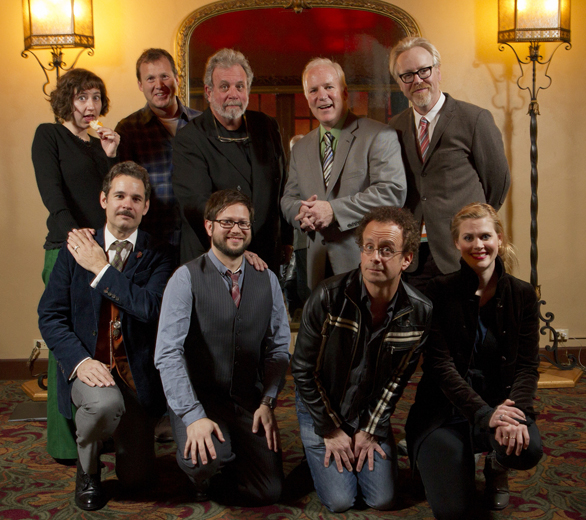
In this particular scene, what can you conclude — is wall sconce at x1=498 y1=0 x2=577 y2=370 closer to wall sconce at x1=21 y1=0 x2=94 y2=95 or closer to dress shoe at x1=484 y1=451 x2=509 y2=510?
dress shoe at x1=484 y1=451 x2=509 y2=510

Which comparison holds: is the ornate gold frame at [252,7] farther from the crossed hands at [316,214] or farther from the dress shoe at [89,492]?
the dress shoe at [89,492]

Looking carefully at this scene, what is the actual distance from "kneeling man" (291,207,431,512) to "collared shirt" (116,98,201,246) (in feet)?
3.27

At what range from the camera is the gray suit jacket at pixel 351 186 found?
242cm

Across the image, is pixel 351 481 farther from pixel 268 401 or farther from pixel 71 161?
pixel 71 161

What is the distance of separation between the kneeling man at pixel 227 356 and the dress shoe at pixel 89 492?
319 millimetres

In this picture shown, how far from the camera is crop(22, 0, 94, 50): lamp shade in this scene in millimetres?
3453

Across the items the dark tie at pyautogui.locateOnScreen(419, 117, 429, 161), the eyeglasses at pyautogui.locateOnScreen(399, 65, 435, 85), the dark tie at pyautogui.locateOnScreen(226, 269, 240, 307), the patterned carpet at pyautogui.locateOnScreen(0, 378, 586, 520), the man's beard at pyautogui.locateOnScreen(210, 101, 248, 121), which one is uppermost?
the eyeglasses at pyautogui.locateOnScreen(399, 65, 435, 85)

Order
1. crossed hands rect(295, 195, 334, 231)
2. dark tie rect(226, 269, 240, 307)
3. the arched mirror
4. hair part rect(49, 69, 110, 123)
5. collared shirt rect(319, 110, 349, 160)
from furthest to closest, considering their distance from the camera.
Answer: the arched mirror → hair part rect(49, 69, 110, 123) → collared shirt rect(319, 110, 349, 160) → crossed hands rect(295, 195, 334, 231) → dark tie rect(226, 269, 240, 307)

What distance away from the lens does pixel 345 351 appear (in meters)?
2.13

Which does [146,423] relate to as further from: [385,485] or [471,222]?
[471,222]

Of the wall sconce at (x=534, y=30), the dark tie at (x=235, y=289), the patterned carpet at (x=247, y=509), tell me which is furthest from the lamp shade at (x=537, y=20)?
the dark tie at (x=235, y=289)

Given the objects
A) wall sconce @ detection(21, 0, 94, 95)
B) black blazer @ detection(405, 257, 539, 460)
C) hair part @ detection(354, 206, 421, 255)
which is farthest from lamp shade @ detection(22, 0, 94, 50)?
black blazer @ detection(405, 257, 539, 460)

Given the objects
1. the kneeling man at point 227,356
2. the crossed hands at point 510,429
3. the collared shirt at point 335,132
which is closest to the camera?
the crossed hands at point 510,429

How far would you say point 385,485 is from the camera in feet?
6.95
